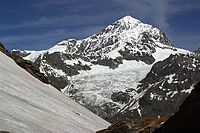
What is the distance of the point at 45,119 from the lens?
1847 centimetres

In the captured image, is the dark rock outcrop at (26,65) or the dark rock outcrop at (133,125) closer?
the dark rock outcrop at (133,125)

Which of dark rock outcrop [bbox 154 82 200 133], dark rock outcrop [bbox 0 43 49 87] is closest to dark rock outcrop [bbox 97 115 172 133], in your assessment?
dark rock outcrop [bbox 154 82 200 133]

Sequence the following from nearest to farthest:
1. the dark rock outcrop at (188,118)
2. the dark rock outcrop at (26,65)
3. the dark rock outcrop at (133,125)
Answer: the dark rock outcrop at (188,118) → the dark rock outcrop at (133,125) → the dark rock outcrop at (26,65)

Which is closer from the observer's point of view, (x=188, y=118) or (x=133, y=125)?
(x=188, y=118)

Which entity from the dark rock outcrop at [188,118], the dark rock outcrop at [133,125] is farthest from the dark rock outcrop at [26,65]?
the dark rock outcrop at [188,118]

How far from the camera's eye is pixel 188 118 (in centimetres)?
1509

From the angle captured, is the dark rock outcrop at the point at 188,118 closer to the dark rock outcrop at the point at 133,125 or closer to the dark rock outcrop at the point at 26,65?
the dark rock outcrop at the point at 133,125

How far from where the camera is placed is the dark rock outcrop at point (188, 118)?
14.7 m

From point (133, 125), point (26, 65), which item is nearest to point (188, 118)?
point (133, 125)

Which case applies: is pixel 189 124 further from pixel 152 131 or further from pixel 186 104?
pixel 152 131

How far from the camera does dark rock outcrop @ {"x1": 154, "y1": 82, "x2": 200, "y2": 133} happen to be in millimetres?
14719

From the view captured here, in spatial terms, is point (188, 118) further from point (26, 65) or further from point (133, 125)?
point (26, 65)

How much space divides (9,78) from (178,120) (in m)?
13.3

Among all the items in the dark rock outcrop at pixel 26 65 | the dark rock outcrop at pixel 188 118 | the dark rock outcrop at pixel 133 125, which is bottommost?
the dark rock outcrop at pixel 188 118
